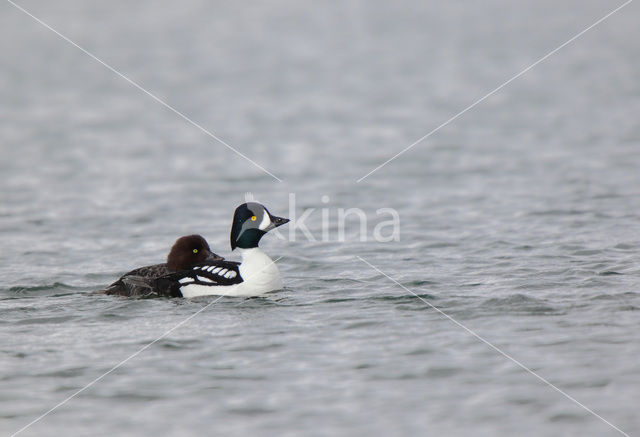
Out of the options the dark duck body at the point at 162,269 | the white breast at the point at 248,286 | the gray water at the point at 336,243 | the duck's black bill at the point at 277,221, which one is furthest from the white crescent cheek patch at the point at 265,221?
the gray water at the point at 336,243

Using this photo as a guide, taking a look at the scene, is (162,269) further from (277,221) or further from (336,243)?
(336,243)

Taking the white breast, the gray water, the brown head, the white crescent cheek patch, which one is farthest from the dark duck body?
the white crescent cheek patch

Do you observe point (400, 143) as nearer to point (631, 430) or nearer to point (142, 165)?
point (142, 165)

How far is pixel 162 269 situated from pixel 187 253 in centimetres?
33

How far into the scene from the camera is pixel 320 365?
8.80 m

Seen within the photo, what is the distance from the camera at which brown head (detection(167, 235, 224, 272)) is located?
11.4 m

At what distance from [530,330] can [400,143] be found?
12.4 m

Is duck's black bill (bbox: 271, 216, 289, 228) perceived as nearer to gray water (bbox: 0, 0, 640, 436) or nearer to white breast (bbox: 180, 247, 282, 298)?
white breast (bbox: 180, 247, 282, 298)

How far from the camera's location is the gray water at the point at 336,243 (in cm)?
807

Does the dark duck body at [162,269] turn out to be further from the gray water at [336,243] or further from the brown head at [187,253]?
the gray water at [336,243]

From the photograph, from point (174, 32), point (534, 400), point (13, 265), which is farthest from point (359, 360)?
point (174, 32)

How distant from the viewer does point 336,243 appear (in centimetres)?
1410

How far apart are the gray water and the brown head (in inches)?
24.0

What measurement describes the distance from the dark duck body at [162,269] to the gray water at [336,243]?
14 centimetres
